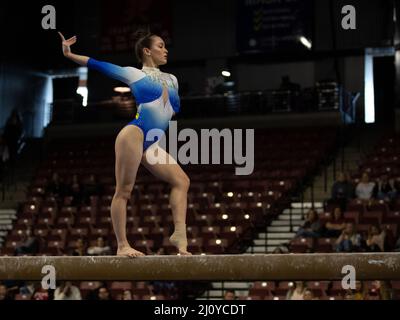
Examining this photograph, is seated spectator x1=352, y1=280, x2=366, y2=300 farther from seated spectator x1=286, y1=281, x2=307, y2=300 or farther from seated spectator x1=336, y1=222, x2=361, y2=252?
seated spectator x1=336, y1=222, x2=361, y2=252

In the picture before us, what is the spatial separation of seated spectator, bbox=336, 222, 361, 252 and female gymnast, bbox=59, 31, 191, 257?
539 centimetres

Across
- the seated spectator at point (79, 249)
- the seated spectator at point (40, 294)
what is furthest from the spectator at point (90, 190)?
the seated spectator at point (40, 294)

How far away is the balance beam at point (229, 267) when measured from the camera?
6000mm

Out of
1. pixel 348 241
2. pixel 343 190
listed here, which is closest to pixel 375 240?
pixel 348 241

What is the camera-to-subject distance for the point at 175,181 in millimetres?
6449

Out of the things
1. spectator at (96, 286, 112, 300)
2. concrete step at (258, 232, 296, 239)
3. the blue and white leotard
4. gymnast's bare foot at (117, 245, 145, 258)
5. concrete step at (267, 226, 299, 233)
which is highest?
the blue and white leotard

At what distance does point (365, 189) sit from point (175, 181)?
25.8 ft

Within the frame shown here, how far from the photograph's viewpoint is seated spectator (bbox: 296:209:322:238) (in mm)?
12703

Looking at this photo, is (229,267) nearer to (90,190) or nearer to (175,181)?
(175,181)

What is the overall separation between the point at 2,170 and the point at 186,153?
518 centimetres

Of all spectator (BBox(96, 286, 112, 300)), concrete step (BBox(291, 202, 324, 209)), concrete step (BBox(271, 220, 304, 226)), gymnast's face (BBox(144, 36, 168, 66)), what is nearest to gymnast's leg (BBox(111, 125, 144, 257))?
gymnast's face (BBox(144, 36, 168, 66))

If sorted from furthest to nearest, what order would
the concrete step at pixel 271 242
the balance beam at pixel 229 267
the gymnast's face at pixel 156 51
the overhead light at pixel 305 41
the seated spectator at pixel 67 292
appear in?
the overhead light at pixel 305 41, the concrete step at pixel 271 242, the seated spectator at pixel 67 292, the gymnast's face at pixel 156 51, the balance beam at pixel 229 267

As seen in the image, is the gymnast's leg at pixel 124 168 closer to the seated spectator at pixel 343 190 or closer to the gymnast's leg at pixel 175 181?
the gymnast's leg at pixel 175 181
